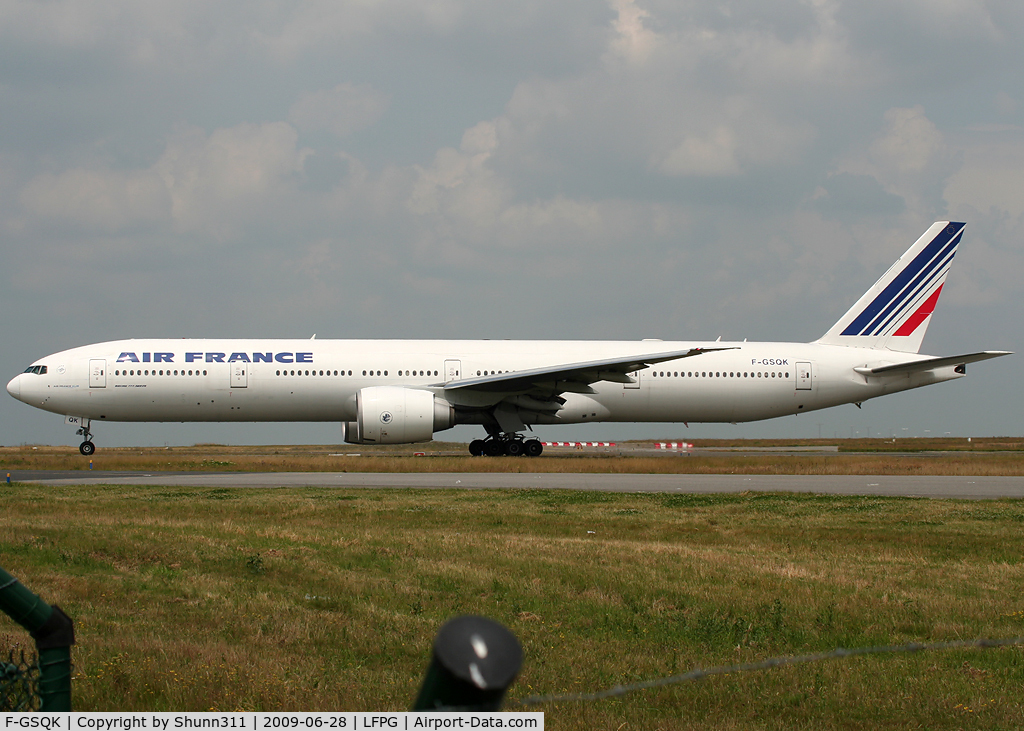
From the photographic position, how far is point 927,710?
17.2ft

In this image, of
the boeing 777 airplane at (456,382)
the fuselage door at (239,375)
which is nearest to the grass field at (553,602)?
the boeing 777 airplane at (456,382)

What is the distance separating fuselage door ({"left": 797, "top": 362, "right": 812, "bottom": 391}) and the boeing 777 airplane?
3 centimetres

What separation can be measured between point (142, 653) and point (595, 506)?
33.8ft

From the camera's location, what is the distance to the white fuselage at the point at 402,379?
92.4 ft

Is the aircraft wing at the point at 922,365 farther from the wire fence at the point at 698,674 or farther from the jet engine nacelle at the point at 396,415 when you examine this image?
the wire fence at the point at 698,674

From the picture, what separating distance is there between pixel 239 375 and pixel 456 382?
21.5ft

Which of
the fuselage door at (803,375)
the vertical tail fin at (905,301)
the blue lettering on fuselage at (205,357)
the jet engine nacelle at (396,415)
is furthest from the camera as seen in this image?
the vertical tail fin at (905,301)

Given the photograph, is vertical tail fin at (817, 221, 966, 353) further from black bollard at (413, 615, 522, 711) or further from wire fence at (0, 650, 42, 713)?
black bollard at (413, 615, 522, 711)

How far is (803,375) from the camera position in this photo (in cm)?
3206

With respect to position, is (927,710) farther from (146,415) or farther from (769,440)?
(769,440)

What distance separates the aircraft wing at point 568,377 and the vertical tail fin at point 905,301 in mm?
9095

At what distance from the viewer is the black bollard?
157 cm

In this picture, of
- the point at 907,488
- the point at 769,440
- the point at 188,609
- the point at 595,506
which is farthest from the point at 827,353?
the point at 769,440

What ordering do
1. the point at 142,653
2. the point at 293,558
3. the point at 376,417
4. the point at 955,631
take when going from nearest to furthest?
1. the point at 142,653
2. the point at 955,631
3. the point at 293,558
4. the point at 376,417
